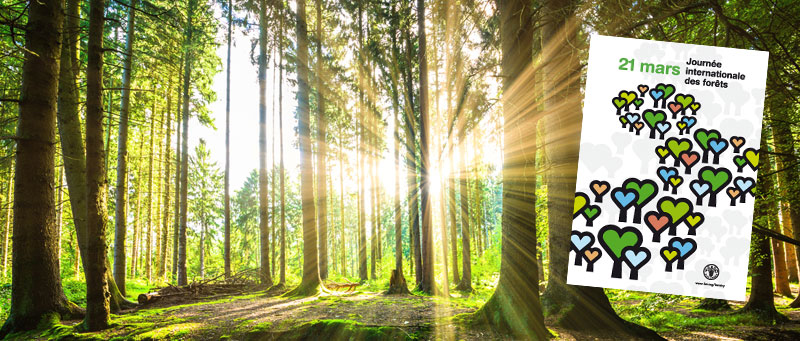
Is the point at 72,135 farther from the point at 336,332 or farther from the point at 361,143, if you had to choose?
the point at 361,143

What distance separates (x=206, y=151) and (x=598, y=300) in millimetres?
32255

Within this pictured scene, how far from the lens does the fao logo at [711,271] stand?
→ 9.80ft

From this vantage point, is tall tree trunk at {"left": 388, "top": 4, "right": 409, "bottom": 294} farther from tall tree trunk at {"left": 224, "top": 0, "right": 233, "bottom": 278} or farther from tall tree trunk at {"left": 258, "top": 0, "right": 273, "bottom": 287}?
tall tree trunk at {"left": 224, "top": 0, "right": 233, "bottom": 278}

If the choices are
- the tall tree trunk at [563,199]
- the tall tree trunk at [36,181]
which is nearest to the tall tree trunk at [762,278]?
the tall tree trunk at [563,199]

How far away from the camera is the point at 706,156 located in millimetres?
3023

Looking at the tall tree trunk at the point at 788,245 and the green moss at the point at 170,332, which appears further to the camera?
the tall tree trunk at the point at 788,245

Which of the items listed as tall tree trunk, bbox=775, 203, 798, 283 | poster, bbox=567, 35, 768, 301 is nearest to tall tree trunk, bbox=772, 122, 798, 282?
tall tree trunk, bbox=775, 203, 798, 283

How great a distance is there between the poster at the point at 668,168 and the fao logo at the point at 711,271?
0.04 feet

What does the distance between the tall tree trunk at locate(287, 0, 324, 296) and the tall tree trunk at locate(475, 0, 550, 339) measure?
6.02 m

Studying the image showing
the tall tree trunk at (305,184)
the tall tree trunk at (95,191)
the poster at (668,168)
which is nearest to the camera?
the poster at (668,168)

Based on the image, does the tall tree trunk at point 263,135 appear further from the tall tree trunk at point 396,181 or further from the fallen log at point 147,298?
the tall tree trunk at point 396,181

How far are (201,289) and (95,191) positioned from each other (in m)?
7.34

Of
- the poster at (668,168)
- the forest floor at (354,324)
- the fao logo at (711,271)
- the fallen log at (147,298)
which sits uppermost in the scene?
the poster at (668,168)

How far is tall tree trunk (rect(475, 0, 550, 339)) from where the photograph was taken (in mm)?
4426
